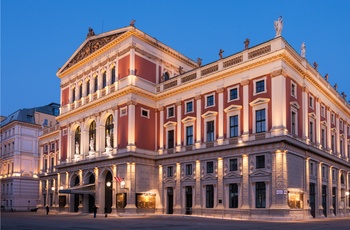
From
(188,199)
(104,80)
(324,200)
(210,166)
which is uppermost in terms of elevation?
(104,80)

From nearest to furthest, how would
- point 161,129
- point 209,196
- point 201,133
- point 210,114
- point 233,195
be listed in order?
point 233,195, point 209,196, point 210,114, point 201,133, point 161,129

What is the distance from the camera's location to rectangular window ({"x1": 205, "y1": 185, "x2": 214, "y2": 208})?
→ 4569 centimetres

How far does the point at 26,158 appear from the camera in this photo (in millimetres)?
90438

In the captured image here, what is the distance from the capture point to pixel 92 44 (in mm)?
59906

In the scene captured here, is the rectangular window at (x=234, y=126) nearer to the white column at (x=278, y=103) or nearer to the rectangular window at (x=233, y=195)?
the white column at (x=278, y=103)

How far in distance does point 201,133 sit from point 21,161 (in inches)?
2159

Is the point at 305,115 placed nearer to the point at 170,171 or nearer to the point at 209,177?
the point at 209,177

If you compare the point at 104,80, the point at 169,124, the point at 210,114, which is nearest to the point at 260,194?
the point at 210,114

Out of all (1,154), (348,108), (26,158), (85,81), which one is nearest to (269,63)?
(348,108)

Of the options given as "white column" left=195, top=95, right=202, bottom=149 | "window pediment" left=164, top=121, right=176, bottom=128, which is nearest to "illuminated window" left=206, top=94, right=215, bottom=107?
"white column" left=195, top=95, right=202, bottom=149

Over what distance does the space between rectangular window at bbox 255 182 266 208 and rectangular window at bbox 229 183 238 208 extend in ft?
8.41

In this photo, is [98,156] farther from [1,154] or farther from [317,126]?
[1,154]

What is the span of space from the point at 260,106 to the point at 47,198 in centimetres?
4526

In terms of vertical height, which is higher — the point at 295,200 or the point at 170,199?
the point at 295,200
